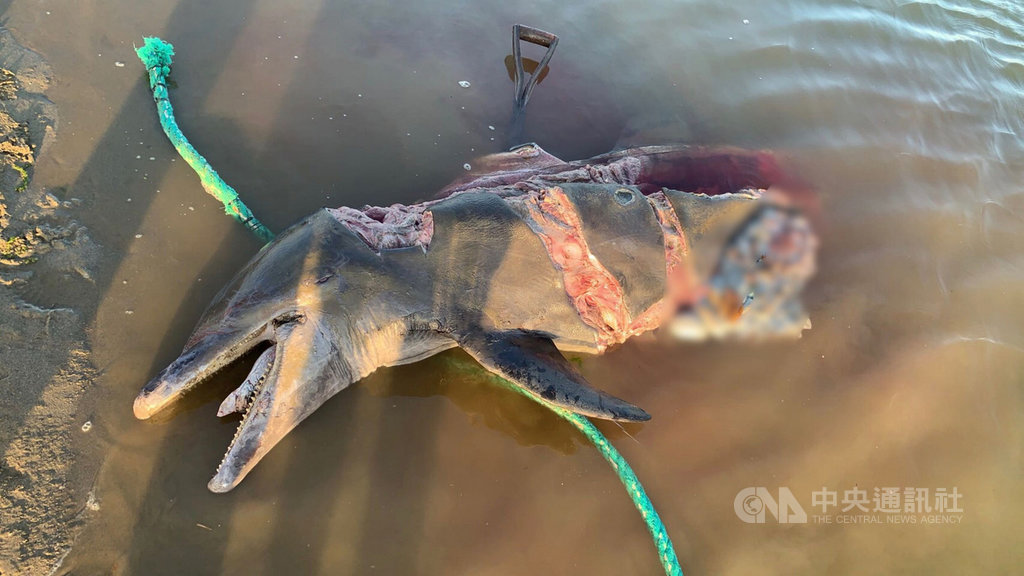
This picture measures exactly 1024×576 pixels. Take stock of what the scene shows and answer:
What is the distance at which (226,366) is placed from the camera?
10.8 feet

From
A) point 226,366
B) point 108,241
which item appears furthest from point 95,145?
point 226,366

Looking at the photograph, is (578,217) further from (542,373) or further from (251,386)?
(251,386)

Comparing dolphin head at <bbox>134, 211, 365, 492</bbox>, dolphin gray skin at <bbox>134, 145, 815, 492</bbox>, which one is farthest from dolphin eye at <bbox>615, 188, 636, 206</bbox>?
dolphin head at <bbox>134, 211, 365, 492</bbox>

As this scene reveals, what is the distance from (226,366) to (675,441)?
276 cm

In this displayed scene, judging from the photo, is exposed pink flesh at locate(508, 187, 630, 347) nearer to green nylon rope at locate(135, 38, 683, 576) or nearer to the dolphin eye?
the dolphin eye

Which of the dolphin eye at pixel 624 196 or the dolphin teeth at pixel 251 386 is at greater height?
the dolphin eye at pixel 624 196

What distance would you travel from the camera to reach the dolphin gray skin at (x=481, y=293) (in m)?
2.96

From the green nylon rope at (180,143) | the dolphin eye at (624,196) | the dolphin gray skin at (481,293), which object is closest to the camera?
the dolphin gray skin at (481,293)

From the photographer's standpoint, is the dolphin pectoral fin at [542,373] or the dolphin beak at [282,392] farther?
the dolphin pectoral fin at [542,373]

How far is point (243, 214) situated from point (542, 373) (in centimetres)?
226

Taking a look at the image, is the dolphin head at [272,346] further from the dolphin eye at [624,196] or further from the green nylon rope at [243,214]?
the dolphin eye at [624,196]

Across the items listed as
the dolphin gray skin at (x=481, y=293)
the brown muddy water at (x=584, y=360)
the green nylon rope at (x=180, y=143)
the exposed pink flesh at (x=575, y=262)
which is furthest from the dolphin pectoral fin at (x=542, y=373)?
the green nylon rope at (x=180, y=143)

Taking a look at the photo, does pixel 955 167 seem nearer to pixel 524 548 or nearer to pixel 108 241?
pixel 524 548

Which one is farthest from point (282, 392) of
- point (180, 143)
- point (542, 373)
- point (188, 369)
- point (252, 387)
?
point (180, 143)
